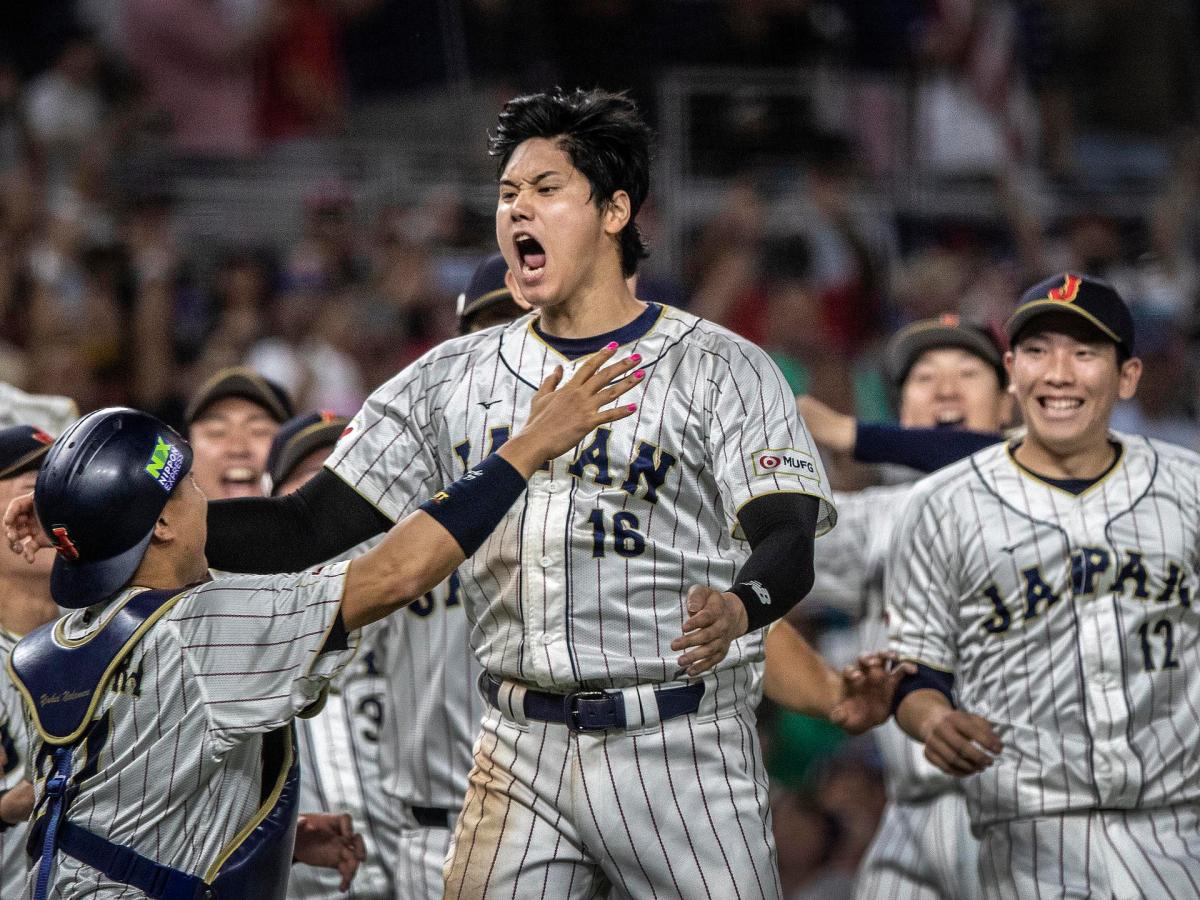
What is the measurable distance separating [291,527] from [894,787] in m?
2.84

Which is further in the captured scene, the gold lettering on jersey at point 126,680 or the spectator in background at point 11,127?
the spectator in background at point 11,127

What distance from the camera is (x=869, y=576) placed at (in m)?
5.89

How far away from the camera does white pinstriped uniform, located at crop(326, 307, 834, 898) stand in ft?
11.6

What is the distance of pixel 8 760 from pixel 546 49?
6622mm

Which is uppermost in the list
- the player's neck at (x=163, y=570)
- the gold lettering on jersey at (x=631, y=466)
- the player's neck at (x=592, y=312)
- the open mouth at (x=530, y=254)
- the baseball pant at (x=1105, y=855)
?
the open mouth at (x=530, y=254)

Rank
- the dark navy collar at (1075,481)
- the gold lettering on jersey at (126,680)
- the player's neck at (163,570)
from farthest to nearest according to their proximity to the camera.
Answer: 1. the dark navy collar at (1075,481)
2. the player's neck at (163,570)
3. the gold lettering on jersey at (126,680)

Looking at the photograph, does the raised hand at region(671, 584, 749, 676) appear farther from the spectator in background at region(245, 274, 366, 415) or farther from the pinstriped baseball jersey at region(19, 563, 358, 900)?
the spectator in background at region(245, 274, 366, 415)

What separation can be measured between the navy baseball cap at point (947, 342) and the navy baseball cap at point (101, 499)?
3.26 metres

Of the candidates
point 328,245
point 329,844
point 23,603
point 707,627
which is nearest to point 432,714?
point 329,844

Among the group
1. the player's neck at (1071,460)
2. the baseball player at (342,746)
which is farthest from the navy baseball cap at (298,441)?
the player's neck at (1071,460)

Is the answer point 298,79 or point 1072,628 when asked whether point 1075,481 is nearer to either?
point 1072,628

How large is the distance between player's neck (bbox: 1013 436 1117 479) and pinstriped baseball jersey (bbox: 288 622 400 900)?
1.99m

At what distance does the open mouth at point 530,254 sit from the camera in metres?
3.75

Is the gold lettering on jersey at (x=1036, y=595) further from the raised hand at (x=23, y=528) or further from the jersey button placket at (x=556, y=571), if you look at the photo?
the raised hand at (x=23, y=528)
